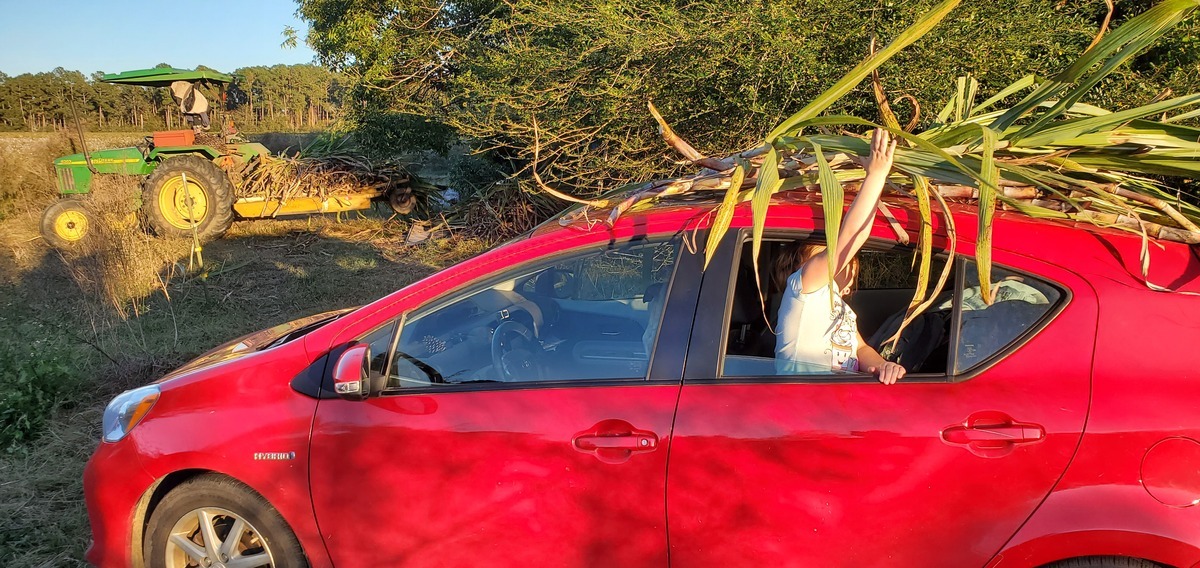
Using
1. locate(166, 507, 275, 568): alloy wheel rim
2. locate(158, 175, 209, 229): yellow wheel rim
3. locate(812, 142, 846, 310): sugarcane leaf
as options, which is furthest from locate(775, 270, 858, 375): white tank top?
locate(158, 175, 209, 229): yellow wheel rim

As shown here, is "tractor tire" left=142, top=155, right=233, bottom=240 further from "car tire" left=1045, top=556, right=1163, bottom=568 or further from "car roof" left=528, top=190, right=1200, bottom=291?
"car tire" left=1045, top=556, right=1163, bottom=568

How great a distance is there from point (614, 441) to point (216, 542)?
1626mm

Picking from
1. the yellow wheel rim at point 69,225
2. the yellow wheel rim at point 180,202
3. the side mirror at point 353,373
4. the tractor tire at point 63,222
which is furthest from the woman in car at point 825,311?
the yellow wheel rim at point 69,225

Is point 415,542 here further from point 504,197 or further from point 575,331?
point 504,197

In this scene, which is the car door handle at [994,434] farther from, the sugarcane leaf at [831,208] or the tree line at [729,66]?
the tree line at [729,66]

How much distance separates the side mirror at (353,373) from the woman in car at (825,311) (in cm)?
136

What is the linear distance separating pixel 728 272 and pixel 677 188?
50 cm

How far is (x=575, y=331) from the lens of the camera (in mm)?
2949

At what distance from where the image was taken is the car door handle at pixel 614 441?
2.30 m

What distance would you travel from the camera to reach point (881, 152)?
2.30 metres

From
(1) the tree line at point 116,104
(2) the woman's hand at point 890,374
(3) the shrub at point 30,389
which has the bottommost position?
(3) the shrub at point 30,389

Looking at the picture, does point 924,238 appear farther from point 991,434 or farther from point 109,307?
point 109,307

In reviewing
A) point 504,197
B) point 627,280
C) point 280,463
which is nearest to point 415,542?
point 280,463

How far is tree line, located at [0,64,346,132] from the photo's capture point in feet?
100
